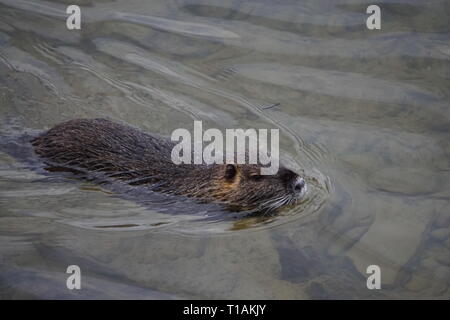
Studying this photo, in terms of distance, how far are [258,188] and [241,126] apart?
154 cm

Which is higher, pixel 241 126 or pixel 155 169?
pixel 241 126

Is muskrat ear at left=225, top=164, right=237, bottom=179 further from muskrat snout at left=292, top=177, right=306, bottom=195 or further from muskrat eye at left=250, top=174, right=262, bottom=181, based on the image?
muskrat snout at left=292, top=177, right=306, bottom=195

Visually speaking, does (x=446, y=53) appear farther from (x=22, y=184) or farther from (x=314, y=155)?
(x=22, y=184)

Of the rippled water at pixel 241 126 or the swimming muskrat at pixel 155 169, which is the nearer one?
the rippled water at pixel 241 126

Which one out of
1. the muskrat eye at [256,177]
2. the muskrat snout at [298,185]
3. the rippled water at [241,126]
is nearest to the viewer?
the rippled water at [241,126]

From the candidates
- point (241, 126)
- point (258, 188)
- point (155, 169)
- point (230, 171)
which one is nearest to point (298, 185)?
point (258, 188)

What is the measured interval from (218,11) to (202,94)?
1.64 meters

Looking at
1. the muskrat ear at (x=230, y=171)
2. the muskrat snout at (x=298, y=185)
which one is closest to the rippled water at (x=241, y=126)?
the muskrat snout at (x=298, y=185)

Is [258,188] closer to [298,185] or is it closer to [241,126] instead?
[298,185]

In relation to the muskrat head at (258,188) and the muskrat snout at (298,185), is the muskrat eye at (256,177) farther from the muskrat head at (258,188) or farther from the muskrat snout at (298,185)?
the muskrat snout at (298,185)

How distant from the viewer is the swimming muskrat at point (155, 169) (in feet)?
18.1

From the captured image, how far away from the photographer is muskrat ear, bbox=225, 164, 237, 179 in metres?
5.55

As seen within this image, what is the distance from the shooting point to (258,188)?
556cm

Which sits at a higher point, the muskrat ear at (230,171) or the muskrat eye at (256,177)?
the muskrat ear at (230,171)
